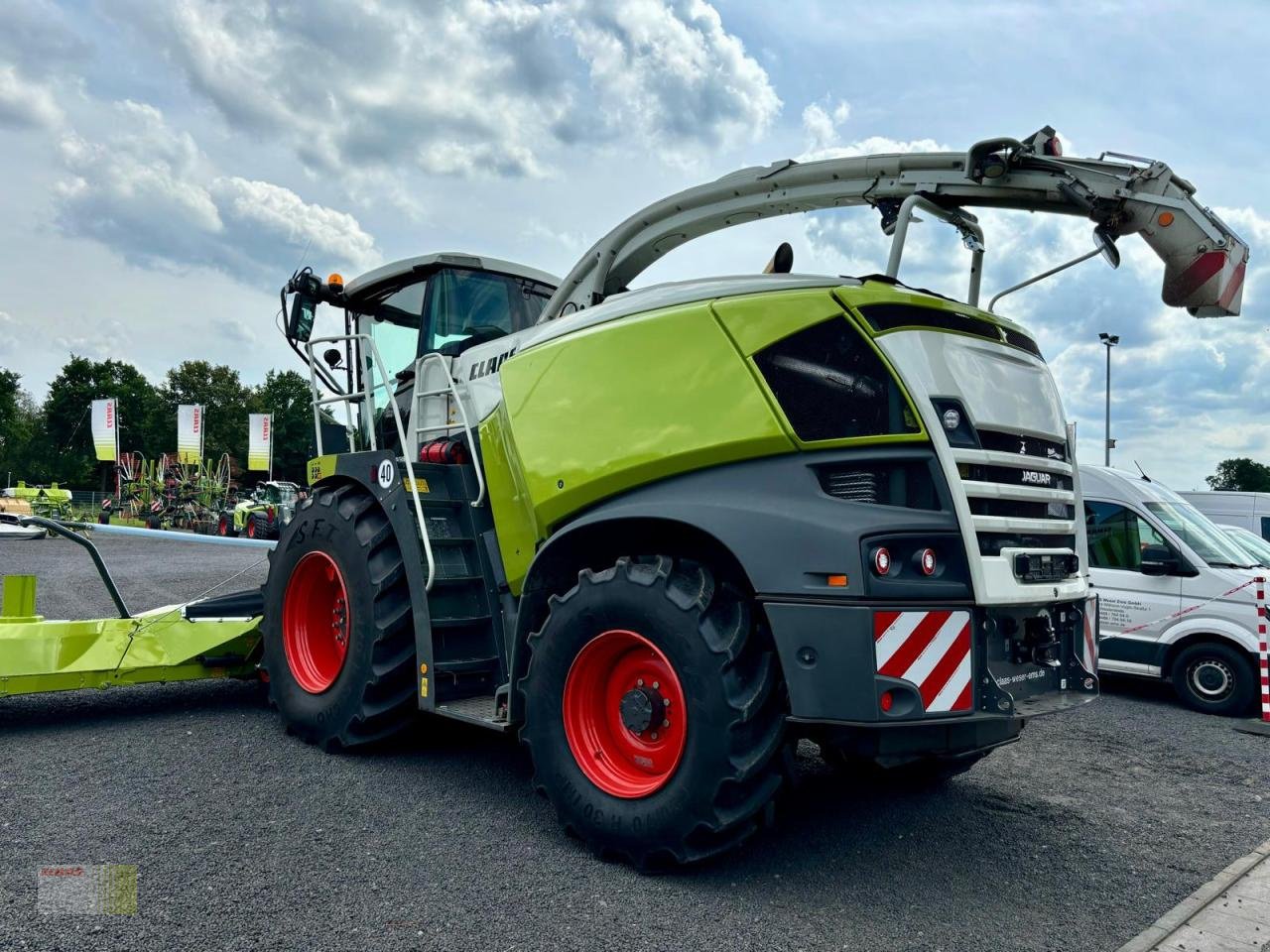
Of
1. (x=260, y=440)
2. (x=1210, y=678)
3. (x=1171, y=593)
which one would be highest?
(x=260, y=440)

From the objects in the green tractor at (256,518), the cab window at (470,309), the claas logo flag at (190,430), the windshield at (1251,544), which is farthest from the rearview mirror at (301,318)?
the claas logo flag at (190,430)

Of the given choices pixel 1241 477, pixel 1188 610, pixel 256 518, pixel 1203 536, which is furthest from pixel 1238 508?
pixel 1241 477

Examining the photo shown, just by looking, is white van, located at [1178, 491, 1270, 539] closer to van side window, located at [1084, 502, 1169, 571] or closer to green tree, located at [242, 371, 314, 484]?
van side window, located at [1084, 502, 1169, 571]

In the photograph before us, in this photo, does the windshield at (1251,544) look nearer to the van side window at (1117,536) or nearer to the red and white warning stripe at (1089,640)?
the van side window at (1117,536)

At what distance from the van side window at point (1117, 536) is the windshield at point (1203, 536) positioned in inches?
7.0

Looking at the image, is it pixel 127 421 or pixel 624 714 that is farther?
pixel 127 421

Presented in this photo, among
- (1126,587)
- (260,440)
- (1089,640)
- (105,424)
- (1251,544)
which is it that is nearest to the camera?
(1089,640)

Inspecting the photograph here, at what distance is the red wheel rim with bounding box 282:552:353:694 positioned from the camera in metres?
5.55

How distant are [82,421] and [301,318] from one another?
3079 inches

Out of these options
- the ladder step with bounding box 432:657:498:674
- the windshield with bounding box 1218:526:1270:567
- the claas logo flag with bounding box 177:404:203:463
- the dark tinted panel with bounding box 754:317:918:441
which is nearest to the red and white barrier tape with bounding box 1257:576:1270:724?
the windshield with bounding box 1218:526:1270:567

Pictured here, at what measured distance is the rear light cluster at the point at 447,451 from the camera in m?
5.17

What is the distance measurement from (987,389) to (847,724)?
1487 millimetres

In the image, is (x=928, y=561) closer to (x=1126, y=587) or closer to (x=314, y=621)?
(x=314, y=621)

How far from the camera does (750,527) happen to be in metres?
3.43
